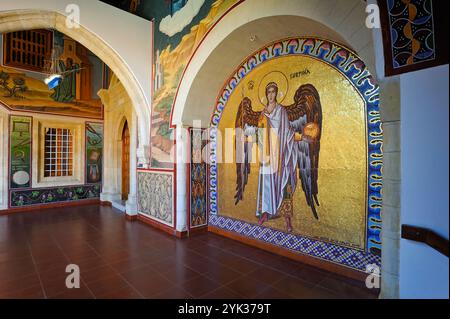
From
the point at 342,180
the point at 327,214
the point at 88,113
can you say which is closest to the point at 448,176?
the point at 342,180

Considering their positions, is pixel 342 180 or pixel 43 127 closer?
pixel 342 180

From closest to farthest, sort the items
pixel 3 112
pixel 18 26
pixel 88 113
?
pixel 18 26 < pixel 3 112 < pixel 88 113

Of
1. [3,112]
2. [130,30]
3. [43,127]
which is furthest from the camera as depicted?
[43,127]

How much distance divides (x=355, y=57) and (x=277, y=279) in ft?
8.34

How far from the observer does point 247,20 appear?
113 inches

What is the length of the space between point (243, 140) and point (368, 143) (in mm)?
1783

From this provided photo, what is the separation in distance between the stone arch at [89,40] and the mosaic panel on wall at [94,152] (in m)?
3.52

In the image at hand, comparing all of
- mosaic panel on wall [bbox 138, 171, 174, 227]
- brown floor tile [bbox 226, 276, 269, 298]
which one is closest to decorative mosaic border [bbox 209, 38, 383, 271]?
brown floor tile [bbox 226, 276, 269, 298]

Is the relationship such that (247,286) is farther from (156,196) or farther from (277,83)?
(156,196)

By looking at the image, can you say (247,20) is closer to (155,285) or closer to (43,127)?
(155,285)

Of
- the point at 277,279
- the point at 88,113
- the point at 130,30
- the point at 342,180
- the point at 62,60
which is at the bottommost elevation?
the point at 277,279

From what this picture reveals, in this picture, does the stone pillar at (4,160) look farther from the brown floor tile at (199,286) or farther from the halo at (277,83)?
the halo at (277,83)

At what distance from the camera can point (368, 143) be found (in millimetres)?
2402

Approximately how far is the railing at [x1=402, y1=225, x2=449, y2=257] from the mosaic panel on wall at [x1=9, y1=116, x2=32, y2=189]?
819 cm
